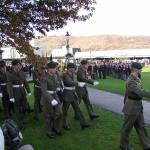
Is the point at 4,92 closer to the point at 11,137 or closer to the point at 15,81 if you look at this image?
the point at 15,81

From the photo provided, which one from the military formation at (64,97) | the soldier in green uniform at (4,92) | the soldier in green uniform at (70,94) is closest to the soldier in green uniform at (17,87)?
the military formation at (64,97)

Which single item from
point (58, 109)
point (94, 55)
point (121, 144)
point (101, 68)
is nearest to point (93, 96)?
point (58, 109)

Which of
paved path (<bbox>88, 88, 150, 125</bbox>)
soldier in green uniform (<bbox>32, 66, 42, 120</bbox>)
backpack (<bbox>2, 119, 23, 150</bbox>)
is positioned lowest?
paved path (<bbox>88, 88, 150, 125</bbox>)

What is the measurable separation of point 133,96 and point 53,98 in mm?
2582

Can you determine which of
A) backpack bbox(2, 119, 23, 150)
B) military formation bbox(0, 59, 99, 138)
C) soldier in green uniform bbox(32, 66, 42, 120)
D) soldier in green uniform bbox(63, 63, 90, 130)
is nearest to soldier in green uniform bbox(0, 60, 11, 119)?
military formation bbox(0, 59, 99, 138)

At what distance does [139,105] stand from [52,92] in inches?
111

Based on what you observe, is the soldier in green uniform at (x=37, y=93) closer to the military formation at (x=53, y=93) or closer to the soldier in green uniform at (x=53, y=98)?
the military formation at (x=53, y=93)

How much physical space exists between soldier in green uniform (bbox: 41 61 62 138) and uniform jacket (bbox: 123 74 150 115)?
2389mm

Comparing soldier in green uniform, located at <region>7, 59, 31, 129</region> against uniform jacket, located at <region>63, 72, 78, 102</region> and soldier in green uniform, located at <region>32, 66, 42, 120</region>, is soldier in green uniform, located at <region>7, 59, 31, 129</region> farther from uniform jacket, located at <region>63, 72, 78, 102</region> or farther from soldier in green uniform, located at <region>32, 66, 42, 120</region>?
soldier in green uniform, located at <region>32, 66, 42, 120</region>

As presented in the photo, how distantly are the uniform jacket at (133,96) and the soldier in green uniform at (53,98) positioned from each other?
2389 millimetres

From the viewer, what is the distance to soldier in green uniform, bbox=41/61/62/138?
11.6m

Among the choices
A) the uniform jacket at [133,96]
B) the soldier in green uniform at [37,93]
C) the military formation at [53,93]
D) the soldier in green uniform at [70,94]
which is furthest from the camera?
the soldier in green uniform at [37,93]

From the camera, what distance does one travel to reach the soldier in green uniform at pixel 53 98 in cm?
1158

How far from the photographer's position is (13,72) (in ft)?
42.8
